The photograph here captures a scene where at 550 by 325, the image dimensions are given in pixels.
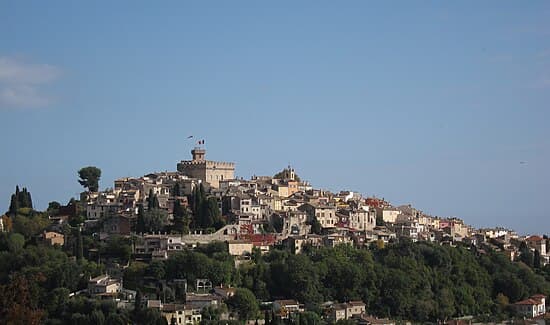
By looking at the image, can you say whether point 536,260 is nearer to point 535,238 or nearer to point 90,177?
point 535,238

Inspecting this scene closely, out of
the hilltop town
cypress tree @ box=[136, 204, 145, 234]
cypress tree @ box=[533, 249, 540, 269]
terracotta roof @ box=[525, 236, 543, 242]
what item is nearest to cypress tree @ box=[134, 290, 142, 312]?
the hilltop town

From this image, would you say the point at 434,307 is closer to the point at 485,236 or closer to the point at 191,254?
the point at 191,254

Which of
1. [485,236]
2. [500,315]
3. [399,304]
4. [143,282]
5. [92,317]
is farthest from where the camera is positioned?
[485,236]


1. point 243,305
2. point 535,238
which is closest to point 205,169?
point 243,305

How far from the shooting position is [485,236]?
6894 cm

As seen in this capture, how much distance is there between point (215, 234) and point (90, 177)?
11.7 meters

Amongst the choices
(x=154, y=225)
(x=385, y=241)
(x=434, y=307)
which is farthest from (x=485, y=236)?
(x=154, y=225)

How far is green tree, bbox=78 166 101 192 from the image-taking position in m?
57.5

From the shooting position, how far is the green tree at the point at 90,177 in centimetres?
5753

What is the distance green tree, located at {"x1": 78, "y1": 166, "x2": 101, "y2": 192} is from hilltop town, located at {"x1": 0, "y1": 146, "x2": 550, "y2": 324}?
19 centimetres

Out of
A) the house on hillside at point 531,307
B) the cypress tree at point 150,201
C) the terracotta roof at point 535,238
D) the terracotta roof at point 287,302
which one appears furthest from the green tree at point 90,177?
the terracotta roof at point 535,238

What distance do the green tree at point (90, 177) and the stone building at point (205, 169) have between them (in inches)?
234

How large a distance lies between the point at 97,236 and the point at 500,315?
72.6 feet

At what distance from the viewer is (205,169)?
60344 mm
